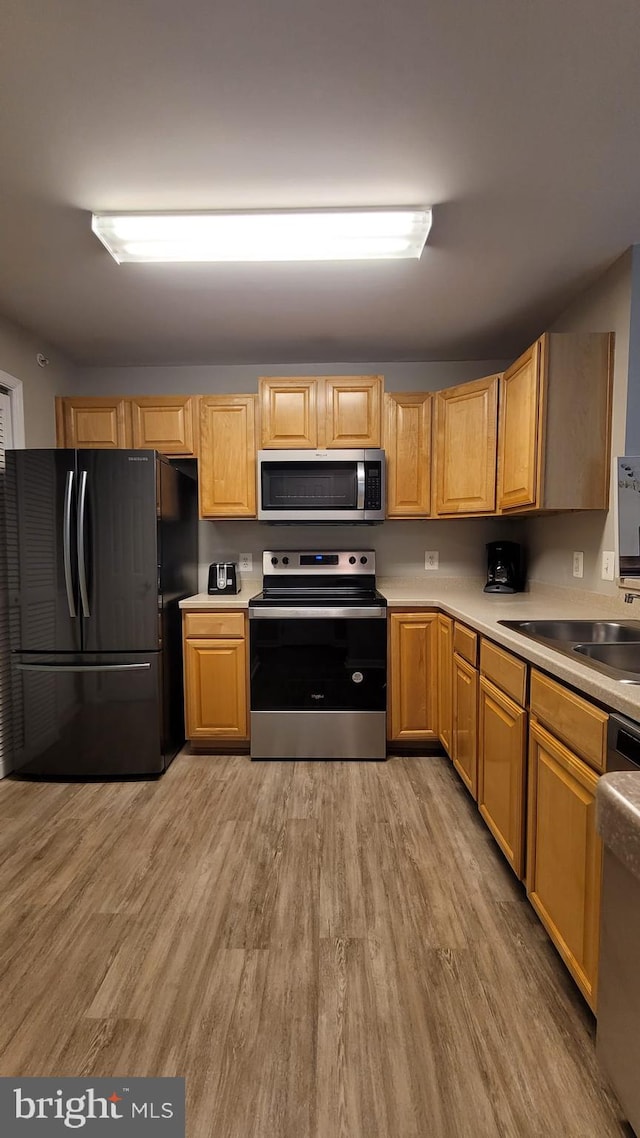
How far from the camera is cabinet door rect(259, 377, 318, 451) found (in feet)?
9.28

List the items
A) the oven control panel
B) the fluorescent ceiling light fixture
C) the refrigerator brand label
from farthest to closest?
the oven control panel → the fluorescent ceiling light fixture → the refrigerator brand label

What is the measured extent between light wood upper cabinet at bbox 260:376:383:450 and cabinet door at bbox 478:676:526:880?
1.64 m

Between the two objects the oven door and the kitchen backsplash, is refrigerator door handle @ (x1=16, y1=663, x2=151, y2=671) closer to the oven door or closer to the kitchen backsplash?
the oven door

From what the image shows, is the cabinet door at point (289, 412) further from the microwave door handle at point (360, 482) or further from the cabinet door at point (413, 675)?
the cabinet door at point (413, 675)

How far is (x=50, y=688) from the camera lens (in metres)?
2.46

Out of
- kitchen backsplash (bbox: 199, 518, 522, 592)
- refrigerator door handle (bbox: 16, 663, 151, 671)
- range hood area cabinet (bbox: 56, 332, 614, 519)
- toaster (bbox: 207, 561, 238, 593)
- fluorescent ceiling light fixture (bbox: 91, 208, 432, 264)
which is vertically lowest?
refrigerator door handle (bbox: 16, 663, 151, 671)

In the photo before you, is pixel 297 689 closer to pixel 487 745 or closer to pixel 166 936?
pixel 487 745

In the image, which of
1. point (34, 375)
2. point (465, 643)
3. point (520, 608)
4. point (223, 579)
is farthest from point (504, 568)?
point (34, 375)

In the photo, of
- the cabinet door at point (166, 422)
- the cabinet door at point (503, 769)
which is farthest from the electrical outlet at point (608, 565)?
the cabinet door at point (166, 422)

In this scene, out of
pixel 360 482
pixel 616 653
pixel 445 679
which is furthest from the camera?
pixel 360 482

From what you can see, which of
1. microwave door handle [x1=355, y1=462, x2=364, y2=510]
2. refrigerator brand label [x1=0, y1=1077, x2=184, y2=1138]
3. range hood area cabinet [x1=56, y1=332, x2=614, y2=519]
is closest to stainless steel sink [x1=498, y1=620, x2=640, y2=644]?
range hood area cabinet [x1=56, y1=332, x2=614, y2=519]

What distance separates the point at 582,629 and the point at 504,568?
3.72 feet

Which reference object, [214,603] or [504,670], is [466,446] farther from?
[214,603]

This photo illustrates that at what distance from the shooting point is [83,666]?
2453 mm
